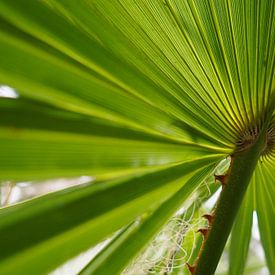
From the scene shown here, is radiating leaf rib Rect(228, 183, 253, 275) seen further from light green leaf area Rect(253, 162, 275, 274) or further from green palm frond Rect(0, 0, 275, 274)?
green palm frond Rect(0, 0, 275, 274)

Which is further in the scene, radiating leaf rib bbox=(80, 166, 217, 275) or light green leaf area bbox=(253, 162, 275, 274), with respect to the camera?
light green leaf area bbox=(253, 162, 275, 274)

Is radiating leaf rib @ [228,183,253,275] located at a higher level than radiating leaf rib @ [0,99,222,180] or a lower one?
lower

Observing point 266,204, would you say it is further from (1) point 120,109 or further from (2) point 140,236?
(1) point 120,109

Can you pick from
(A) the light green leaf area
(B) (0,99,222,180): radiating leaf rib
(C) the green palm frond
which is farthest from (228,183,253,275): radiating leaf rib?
(B) (0,99,222,180): radiating leaf rib

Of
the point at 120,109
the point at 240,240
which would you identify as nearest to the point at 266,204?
the point at 240,240

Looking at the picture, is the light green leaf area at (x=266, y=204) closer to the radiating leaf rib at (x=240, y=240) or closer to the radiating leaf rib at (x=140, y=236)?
the radiating leaf rib at (x=240, y=240)

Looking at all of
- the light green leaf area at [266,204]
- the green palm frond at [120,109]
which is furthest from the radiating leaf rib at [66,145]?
the light green leaf area at [266,204]
